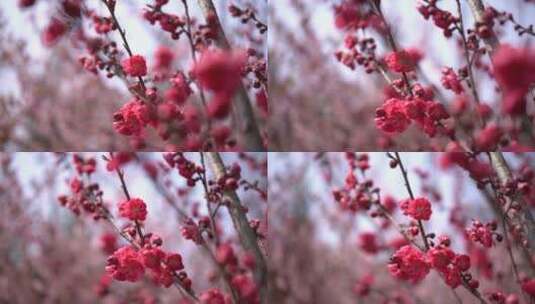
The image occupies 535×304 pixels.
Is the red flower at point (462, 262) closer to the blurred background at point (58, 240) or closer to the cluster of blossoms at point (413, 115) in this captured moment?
the cluster of blossoms at point (413, 115)

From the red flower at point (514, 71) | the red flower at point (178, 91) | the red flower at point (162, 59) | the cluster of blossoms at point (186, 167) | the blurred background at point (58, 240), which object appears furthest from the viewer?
the blurred background at point (58, 240)

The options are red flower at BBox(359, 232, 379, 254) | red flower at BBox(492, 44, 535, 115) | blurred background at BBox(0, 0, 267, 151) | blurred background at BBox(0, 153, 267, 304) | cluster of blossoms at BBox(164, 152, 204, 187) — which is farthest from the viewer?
blurred background at BBox(0, 0, 267, 151)

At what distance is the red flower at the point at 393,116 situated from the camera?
3.92 ft

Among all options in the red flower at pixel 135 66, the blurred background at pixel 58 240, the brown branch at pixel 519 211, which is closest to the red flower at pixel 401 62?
the brown branch at pixel 519 211

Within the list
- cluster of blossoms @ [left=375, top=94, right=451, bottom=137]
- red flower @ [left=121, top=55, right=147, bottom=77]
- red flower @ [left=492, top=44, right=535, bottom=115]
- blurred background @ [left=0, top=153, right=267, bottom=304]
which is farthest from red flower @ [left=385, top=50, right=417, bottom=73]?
blurred background @ [left=0, top=153, right=267, bottom=304]

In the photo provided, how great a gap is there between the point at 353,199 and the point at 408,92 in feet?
0.83

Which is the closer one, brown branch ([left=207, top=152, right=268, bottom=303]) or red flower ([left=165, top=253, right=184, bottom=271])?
red flower ([left=165, top=253, right=184, bottom=271])

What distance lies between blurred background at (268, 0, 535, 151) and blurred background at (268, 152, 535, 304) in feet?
0.43

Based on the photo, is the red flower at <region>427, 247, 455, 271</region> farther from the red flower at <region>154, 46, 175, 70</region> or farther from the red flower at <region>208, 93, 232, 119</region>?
the red flower at <region>154, 46, 175, 70</region>

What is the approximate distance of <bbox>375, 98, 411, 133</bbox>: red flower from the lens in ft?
3.92

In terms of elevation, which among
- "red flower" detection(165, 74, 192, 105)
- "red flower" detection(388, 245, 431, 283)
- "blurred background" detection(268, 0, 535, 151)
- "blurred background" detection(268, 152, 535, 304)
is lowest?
"red flower" detection(388, 245, 431, 283)

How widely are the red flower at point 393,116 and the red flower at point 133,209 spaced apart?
434 millimetres

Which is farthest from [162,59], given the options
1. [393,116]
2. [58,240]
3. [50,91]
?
[58,240]

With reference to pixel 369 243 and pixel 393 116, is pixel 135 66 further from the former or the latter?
pixel 369 243
